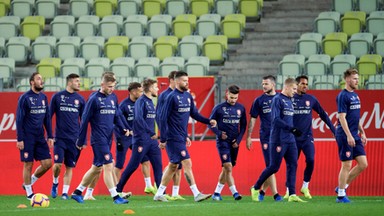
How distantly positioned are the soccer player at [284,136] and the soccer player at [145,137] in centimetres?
263

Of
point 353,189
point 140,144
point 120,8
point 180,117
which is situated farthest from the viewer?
point 120,8

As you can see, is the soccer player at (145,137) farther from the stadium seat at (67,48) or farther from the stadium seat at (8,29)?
the stadium seat at (8,29)

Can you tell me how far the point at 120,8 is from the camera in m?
32.8

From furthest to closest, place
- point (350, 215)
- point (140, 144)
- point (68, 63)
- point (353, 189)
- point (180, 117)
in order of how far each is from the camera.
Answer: point (68, 63) → point (353, 189) → point (140, 144) → point (180, 117) → point (350, 215)

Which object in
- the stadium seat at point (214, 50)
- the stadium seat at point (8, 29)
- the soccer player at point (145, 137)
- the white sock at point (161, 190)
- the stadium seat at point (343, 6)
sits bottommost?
the white sock at point (161, 190)

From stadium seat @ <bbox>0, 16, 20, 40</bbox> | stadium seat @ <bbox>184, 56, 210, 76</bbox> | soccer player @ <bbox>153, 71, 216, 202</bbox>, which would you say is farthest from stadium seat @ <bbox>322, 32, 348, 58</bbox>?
soccer player @ <bbox>153, 71, 216, 202</bbox>

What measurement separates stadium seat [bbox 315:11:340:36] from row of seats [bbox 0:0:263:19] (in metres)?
2.33

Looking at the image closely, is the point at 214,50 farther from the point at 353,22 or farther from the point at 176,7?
the point at 353,22

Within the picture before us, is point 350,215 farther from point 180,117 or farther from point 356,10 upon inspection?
point 356,10

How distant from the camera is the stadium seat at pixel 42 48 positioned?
3100cm

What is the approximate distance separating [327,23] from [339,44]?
55.1 inches

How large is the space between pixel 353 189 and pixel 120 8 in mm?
11774

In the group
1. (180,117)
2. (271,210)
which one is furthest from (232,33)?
(271,210)

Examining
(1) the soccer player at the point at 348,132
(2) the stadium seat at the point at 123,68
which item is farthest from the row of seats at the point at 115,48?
(1) the soccer player at the point at 348,132
